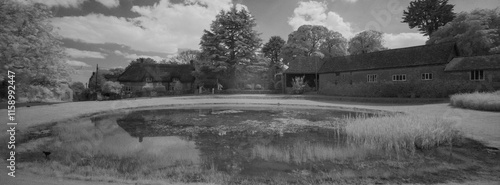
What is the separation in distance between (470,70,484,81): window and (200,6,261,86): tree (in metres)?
29.3

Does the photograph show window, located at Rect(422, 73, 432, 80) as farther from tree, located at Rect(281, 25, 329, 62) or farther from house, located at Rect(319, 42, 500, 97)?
tree, located at Rect(281, 25, 329, 62)

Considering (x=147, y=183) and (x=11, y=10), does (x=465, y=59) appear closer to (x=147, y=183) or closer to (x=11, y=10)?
(x=147, y=183)

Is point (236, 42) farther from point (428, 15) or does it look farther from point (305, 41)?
point (428, 15)

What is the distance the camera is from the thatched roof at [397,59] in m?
26.5

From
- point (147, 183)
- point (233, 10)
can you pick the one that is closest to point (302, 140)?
point (147, 183)

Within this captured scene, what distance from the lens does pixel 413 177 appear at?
469cm

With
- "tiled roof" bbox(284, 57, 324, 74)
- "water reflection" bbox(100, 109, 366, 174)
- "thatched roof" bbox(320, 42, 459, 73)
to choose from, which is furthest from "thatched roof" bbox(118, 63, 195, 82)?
"water reflection" bbox(100, 109, 366, 174)

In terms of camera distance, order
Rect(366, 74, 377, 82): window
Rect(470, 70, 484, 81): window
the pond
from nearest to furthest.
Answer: the pond < Rect(470, 70, 484, 81): window < Rect(366, 74, 377, 82): window

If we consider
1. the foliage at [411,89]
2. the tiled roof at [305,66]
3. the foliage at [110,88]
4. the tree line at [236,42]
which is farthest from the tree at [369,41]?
the foliage at [110,88]

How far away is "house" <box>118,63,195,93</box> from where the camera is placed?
153ft

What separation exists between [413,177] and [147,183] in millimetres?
5424

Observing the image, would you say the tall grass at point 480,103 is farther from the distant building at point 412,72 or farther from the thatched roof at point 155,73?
the thatched roof at point 155,73

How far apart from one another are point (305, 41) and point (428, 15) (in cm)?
2257

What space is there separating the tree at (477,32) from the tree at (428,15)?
24.8 ft
